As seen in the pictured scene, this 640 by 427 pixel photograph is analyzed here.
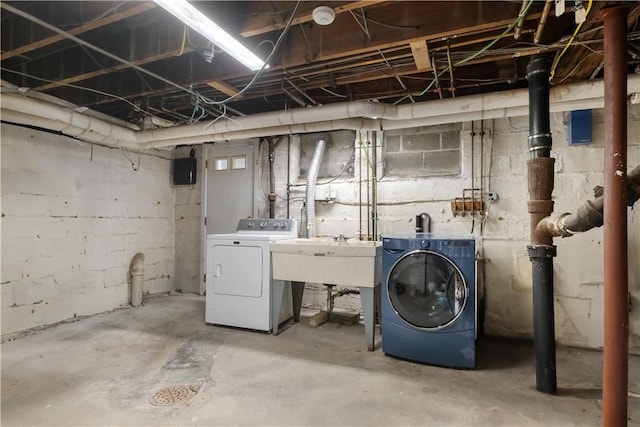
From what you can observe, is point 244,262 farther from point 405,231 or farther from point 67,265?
point 67,265

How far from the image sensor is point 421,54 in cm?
214

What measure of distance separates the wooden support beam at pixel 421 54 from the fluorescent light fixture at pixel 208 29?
1.02m

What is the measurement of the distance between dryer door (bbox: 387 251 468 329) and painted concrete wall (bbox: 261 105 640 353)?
91 cm

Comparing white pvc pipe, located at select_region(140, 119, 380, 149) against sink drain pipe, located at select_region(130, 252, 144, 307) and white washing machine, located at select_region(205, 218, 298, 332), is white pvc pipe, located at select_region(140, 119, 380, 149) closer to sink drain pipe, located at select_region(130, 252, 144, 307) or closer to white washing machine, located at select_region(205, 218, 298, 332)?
white washing machine, located at select_region(205, 218, 298, 332)

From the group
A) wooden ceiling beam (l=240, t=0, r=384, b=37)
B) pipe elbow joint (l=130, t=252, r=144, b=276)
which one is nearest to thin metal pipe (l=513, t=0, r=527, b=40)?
wooden ceiling beam (l=240, t=0, r=384, b=37)

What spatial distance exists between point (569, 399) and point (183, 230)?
457 cm

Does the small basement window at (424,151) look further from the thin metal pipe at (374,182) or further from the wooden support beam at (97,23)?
the wooden support beam at (97,23)

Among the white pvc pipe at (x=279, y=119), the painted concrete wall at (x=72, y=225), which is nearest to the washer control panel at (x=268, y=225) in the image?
the white pvc pipe at (x=279, y=119)

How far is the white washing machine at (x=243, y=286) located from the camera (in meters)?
3.16

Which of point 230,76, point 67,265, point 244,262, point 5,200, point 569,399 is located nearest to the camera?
point 569,399

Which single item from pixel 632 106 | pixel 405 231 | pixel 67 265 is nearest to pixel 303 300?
pixel 405 231

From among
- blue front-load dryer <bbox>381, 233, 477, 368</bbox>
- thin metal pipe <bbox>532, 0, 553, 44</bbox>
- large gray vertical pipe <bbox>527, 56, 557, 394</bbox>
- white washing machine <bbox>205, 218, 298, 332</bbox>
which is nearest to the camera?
thin metal pipe <bbox>532, 0, 553, 44</bbox>

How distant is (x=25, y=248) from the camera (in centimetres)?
314

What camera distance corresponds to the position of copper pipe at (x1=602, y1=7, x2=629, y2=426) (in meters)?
1.41
